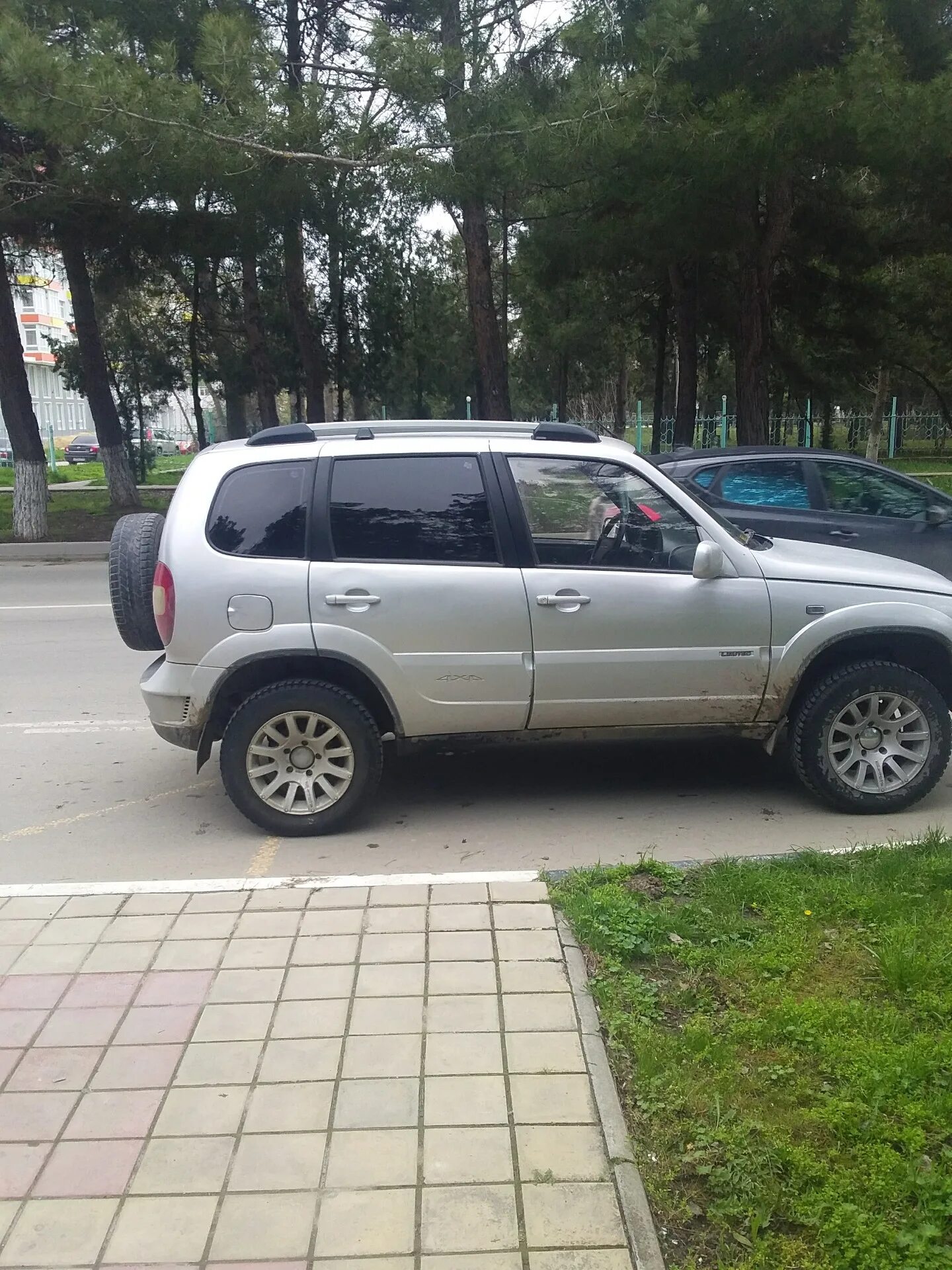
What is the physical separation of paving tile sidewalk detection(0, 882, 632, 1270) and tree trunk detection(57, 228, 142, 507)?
17439 mm

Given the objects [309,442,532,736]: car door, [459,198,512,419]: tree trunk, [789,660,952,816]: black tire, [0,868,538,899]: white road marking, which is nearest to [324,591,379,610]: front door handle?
[309,442,532,736]: car door

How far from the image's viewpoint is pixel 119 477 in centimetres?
2141

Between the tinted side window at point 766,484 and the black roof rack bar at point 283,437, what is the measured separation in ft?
14.9

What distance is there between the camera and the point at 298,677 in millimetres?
5328

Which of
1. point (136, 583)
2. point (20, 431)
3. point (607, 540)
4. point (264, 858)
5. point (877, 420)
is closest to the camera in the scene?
point (264, 858)

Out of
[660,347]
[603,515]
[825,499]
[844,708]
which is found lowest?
[844,708]

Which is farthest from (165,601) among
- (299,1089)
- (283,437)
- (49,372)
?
(49,372)

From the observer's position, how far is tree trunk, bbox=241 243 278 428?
883 inches

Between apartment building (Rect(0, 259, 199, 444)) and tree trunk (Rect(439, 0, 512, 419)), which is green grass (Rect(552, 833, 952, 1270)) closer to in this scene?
tree trunk (Rect(439, 0, 512, 419))

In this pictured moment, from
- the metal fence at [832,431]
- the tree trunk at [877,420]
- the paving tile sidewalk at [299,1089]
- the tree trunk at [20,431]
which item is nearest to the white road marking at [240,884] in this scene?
the paving tile sidewalk at [299,1089]

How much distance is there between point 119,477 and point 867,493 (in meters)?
15.6

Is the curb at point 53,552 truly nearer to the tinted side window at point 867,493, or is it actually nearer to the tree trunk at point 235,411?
the tinted side window at point 867,493

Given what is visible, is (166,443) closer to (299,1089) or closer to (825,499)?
(825,499)

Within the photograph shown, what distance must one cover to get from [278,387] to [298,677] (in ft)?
89.9
